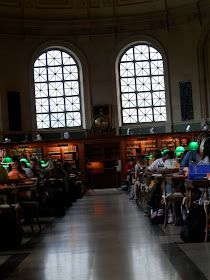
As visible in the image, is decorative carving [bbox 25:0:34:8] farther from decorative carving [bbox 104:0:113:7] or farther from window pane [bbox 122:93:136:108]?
window pane [bbox 122:93:136:108]

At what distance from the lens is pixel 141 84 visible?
23.3 m

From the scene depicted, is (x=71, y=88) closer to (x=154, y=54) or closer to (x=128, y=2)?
(x=154, y=54)

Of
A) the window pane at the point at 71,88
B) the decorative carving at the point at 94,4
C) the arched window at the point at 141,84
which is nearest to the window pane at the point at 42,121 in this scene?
the window pane at the point at 71,88

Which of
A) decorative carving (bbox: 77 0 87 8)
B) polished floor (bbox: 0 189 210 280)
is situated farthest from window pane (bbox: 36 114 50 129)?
polished floor (bbox: 0 189 210 280)

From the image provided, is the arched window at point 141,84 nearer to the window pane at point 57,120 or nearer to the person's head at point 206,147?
the window pane at point 57,120

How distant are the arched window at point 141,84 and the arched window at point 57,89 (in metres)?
2.04

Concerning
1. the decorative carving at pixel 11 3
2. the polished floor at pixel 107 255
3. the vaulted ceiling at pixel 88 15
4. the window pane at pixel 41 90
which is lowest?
the polished floor at pixel 107 255

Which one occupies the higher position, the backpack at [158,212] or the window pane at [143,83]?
the window pane at [143,83]

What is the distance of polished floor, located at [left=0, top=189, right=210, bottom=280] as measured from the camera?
471 cm

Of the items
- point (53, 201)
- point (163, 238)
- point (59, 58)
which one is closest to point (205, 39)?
point (59, 58)

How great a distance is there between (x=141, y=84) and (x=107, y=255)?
18.0 meters

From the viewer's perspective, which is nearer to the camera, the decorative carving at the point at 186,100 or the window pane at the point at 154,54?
the decorative carving at the point at 186,100

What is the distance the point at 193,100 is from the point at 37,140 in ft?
21.4

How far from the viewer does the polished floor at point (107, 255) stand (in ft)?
15.5
